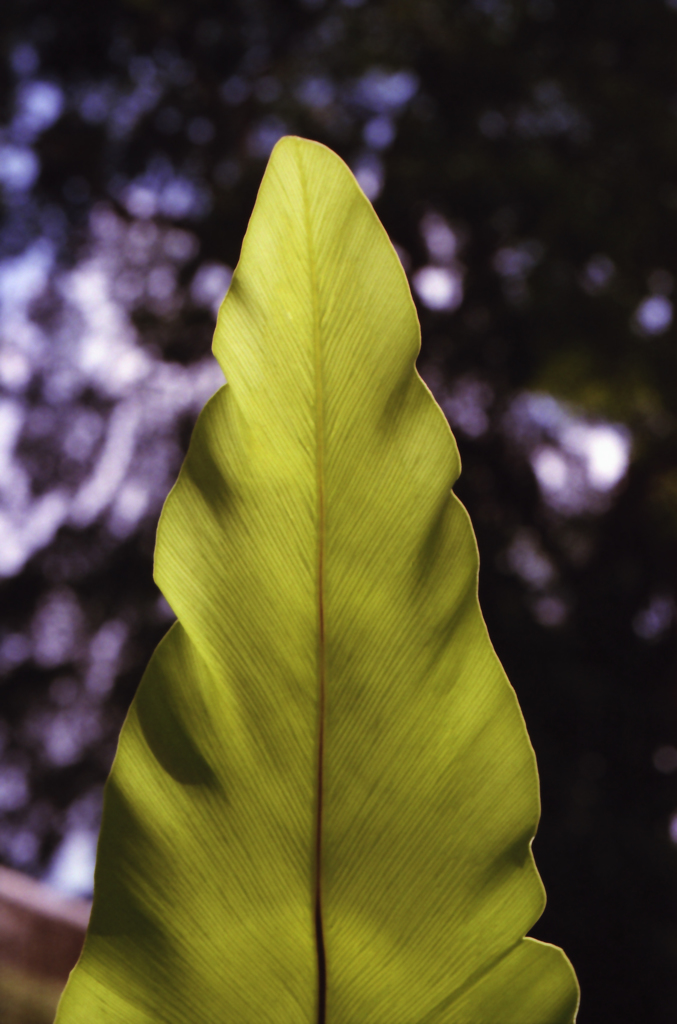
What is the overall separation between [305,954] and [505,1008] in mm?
68

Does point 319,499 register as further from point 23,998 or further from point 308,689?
point 23,998

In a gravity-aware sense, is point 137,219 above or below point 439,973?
below

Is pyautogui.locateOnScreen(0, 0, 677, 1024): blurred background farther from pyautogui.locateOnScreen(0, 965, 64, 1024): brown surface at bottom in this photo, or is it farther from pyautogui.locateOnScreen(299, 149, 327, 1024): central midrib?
pyautogui.locateOnScreen(299, 149, 327, 1024): central midrib

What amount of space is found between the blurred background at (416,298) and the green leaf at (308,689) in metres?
3.55

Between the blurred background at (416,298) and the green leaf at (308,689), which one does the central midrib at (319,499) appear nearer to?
the green leaf at (308,689)

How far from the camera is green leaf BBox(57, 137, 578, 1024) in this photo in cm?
25

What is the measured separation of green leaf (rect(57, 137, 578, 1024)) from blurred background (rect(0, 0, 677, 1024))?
3.55 metres

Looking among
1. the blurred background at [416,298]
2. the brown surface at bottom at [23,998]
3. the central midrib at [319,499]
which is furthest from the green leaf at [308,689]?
the blurred background at [416,298]

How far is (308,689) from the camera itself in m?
0.25

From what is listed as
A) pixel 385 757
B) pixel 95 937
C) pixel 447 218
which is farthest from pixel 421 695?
pixel 447 218

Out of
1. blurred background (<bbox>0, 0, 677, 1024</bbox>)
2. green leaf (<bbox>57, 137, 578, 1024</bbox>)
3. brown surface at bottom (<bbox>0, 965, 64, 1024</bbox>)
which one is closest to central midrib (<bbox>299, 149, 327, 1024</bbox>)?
green leaf (<bbox>57, 137, 578, 1024</bbox>)

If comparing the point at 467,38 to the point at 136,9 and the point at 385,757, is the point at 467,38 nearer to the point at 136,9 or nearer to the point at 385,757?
the point at 136,9

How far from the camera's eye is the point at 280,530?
9.9 inches

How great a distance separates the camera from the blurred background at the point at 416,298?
13.1 ft
